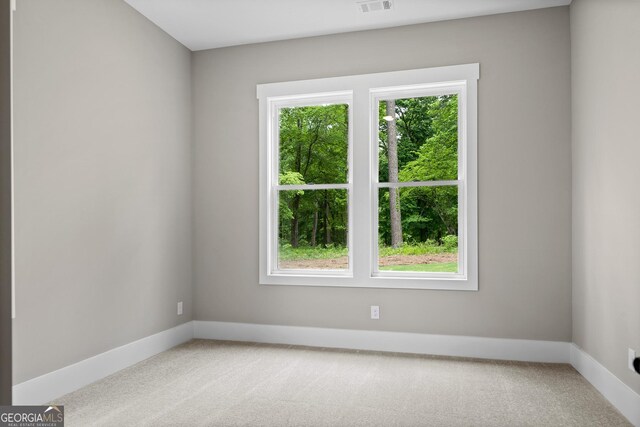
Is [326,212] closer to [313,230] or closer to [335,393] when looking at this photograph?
[313,230]

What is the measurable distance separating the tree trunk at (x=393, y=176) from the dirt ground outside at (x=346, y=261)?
0.14 m

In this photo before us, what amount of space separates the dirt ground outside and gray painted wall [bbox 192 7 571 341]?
0.78 feet

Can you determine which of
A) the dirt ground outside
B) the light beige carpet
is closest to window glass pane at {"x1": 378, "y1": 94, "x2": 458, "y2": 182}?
the dirt ground outside

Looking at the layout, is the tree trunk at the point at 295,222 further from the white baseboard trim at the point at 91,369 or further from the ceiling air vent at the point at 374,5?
the ceiling air vent at the point at 374,5

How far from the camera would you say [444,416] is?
8.59 ft

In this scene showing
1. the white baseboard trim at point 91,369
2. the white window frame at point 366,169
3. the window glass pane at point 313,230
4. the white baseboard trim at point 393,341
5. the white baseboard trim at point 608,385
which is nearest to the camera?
the white baseboard trim at point 608,385

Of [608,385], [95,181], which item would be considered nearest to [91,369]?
[95,181]

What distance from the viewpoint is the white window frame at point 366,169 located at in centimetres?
389

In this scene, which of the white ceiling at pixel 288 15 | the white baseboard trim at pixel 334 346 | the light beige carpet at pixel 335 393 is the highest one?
the white ceiling at pixel 288 15

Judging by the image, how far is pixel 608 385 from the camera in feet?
9.45

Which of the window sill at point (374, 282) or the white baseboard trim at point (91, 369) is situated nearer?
the white baseboard trim at point (91, 369)
